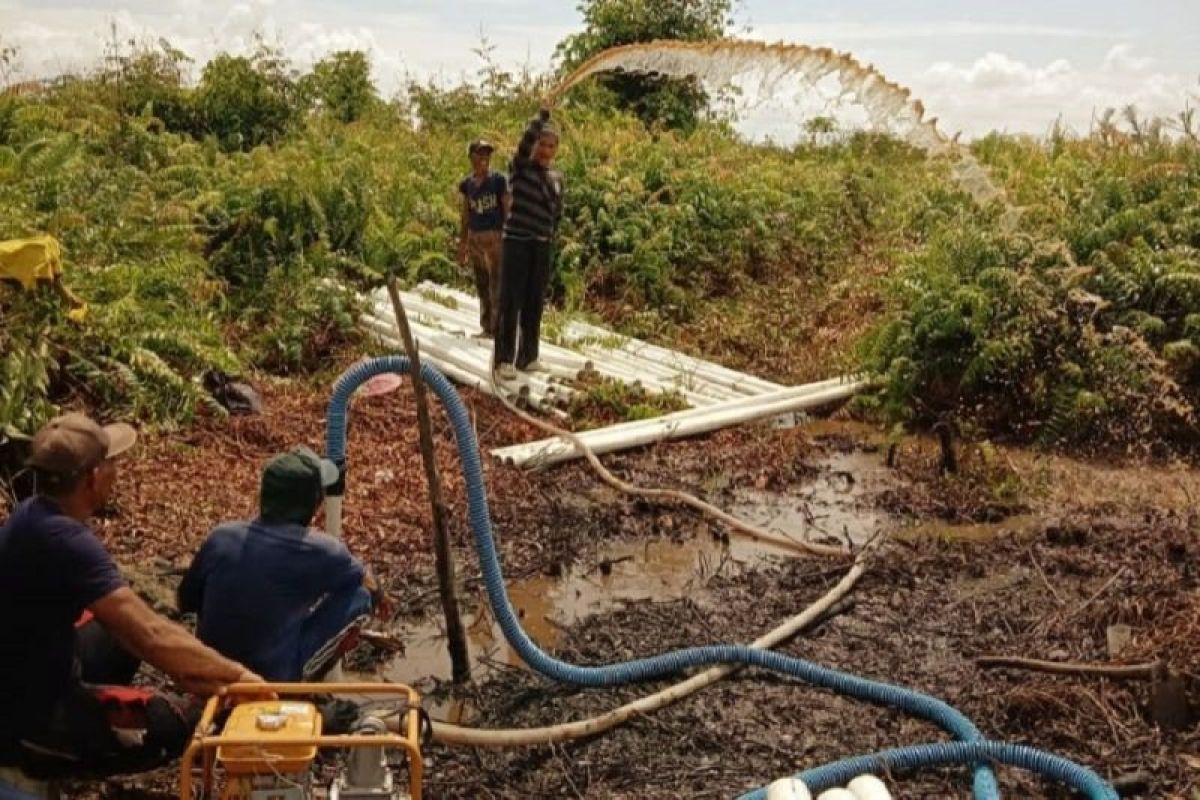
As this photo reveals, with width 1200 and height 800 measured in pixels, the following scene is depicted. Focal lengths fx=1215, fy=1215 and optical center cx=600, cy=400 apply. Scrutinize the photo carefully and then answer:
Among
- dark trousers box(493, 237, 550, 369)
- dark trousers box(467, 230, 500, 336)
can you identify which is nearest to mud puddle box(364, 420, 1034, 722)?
dark trousers box(493, 237, 550, 369)

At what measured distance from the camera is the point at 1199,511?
7.55 meters

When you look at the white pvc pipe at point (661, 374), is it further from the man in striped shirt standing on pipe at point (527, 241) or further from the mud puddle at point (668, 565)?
the mud puddle at point (668, 565)

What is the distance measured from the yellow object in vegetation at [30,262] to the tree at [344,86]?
10.7 metres

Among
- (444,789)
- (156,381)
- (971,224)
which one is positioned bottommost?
(444,789)

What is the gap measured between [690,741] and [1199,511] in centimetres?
438

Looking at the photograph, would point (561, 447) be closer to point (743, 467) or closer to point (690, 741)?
point (743, 467)

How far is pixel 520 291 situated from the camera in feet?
31.1

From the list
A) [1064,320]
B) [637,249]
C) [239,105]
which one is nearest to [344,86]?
[239,105]

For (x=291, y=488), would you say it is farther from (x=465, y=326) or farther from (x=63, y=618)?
(x=465, y=326)

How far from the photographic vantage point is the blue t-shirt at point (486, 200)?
408 inches

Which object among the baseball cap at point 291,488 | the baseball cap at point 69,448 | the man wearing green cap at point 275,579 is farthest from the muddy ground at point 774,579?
the baseball cap at point 69,448

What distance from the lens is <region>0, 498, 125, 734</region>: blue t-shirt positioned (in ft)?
11.0

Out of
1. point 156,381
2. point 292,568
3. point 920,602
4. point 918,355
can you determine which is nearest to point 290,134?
point 156,381

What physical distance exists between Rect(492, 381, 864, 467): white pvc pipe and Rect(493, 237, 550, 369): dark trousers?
128cm
